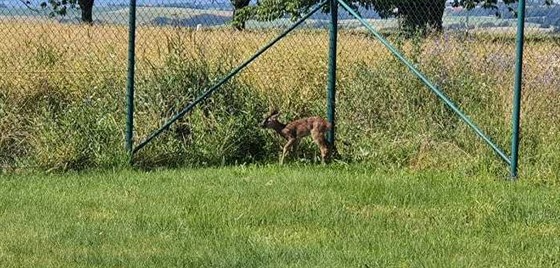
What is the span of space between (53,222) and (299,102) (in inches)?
191

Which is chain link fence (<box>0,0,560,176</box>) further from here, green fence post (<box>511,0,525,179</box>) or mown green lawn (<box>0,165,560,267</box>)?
mown green lawn (<box>0,165,560,267</box>)

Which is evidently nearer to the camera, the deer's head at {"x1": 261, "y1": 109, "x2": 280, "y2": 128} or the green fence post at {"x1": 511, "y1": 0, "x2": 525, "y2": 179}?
the green fence post at {"x1": 511, "y1": 0, "x2": 525, "y2": 179}

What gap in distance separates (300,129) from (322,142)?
27 centimetres

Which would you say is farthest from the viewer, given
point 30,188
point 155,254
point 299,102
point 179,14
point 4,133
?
point 299,102

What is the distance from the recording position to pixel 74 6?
12000mm

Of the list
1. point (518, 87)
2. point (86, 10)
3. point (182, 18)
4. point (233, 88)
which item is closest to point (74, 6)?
point (86, 10)

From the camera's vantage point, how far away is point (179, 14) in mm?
10281

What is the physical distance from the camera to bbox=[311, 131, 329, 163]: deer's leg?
956 cm

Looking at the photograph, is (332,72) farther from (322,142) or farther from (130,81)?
(130,81)

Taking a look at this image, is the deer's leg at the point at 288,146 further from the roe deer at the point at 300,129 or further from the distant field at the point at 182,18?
the distant field at the point at 182,18

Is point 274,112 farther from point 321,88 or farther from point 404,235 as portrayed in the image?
point 404,235

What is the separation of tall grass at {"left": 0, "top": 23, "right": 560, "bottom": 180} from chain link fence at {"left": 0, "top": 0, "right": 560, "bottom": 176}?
0.05 ft

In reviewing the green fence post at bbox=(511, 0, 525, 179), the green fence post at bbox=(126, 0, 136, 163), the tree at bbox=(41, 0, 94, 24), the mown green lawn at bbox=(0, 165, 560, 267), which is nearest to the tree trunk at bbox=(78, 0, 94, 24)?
the tree at bbox=(41, 0, 94, 24)

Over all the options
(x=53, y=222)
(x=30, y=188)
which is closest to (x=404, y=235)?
(x=53, y=222)
